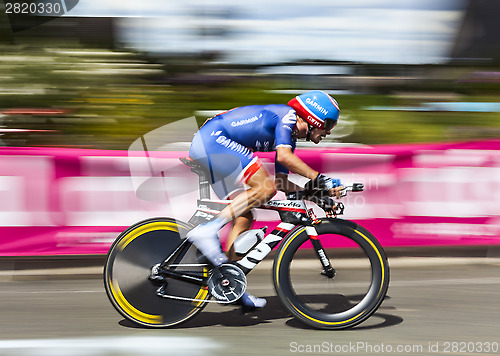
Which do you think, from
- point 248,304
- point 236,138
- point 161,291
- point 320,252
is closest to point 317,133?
point 236,138

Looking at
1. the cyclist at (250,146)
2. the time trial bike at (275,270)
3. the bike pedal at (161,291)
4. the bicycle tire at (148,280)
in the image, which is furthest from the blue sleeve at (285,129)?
the bike pedal at (161,291)

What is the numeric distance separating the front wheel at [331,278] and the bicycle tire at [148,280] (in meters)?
0.62

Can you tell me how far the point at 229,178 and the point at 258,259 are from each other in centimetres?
63

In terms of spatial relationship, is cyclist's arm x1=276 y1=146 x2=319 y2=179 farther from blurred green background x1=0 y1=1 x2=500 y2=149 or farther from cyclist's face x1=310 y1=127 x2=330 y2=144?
blurred green background x1=0 y1=1 x2=500 y2=149

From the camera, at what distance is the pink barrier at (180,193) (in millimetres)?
6762

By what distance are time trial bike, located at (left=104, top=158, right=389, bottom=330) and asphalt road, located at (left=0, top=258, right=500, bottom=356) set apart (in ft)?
0.51

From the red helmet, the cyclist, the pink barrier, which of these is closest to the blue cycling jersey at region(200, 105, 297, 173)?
the cyclist

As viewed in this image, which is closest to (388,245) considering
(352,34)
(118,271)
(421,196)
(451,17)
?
(421,196)

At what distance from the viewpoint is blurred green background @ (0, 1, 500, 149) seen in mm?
11062

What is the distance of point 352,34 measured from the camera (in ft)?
Answer: 38.5

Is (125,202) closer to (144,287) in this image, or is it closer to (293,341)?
(144,287)

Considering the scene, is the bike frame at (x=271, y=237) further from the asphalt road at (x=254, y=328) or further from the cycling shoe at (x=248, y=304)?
the asphalt road at (x=254, y=328)

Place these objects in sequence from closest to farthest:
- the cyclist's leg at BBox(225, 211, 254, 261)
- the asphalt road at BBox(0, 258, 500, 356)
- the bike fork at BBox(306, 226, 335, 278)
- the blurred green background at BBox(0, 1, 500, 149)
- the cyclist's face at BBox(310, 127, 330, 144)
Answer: the asphalt road at BBox(0, 258, 500, 356) → the bike fork at BBox(306, 226, 335, 278) → the cyclist's face at BBox(310, 127, 330, 144) → the cyclist's leg at BBox(225, 211, 254, 261) → the blurred green background at BBox(0, 1, 500, 149)

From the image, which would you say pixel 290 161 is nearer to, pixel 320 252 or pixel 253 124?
pixel 253 124
